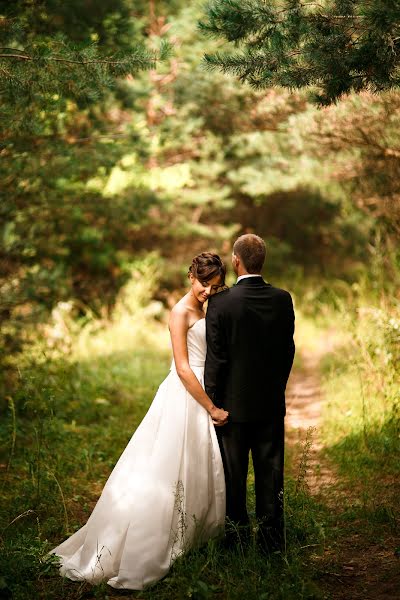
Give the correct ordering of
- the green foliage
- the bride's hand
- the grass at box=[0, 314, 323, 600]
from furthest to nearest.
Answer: the green foliage < the bride's hand < the grass at box=[0, 314, 323, 600]

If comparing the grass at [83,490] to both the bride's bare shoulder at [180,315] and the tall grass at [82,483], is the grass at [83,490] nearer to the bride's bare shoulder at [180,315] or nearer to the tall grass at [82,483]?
the tall grass at [82,483]

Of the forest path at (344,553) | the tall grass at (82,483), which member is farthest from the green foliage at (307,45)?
the tall grass at (82,483)

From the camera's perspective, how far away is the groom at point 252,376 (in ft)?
12.8

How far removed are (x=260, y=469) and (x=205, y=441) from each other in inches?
15.8

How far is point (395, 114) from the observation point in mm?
7395

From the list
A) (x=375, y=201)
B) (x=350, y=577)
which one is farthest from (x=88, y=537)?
(x=375, y=201)

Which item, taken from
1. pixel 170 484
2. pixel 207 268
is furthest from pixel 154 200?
pixel 170 484

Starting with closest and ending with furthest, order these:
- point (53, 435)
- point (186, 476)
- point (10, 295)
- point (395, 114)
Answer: point (186, 476), point (53, 435), point (395, 114), point (10, 295)

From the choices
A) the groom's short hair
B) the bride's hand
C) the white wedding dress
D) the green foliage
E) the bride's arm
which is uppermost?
the green foliage

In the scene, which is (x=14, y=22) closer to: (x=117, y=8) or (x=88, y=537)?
(x=117, y=8)

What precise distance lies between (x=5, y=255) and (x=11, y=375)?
6.14 feet

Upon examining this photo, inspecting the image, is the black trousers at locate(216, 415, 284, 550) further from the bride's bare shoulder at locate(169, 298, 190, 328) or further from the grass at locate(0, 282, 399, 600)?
the bride's bare shoulder at locate(169, 298, 190, 328)

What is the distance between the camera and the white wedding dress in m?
3.88

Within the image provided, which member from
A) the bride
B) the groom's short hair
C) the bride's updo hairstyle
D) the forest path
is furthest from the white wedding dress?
the forest path
